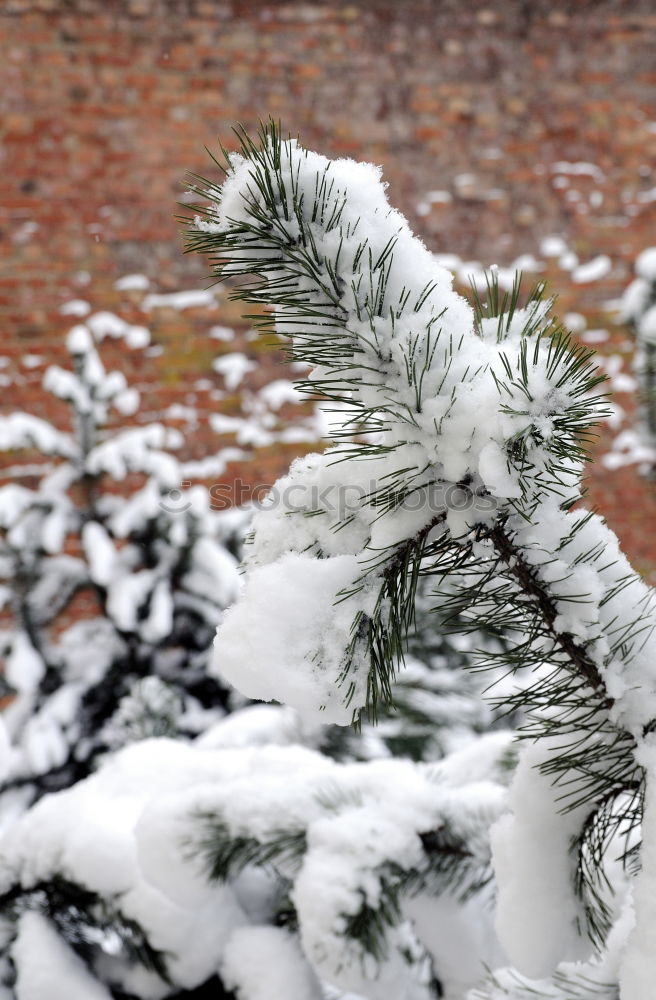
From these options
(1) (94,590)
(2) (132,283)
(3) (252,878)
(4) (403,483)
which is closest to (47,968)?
(3) (252,878)

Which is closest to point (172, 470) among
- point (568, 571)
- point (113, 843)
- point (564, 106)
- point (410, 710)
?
point (410, 710)

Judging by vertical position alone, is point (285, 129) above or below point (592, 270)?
above

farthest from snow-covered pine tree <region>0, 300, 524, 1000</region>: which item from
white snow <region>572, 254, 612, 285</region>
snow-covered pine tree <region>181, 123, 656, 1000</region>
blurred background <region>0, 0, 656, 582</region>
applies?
white snow <region>572, 254, 612, 285</region>

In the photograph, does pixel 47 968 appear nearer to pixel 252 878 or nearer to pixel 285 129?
pixel 252 878

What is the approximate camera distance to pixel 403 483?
0.42 metres

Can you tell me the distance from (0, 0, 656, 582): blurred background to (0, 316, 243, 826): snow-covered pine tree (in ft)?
1.14

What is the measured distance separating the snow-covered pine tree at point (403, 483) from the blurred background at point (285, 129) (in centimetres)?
230

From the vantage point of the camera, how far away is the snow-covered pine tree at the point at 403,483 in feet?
1.33

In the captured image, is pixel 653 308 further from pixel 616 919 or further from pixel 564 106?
pixel 616 919

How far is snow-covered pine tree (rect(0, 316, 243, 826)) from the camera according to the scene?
1940 mm

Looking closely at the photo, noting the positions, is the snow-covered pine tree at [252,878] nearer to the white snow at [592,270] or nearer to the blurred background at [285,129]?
the blurred background at [285,129]

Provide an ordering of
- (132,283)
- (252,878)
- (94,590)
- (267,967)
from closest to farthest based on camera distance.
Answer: (267,967) → (252,878) → (94,590) → (132,283)

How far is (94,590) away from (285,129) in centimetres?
155

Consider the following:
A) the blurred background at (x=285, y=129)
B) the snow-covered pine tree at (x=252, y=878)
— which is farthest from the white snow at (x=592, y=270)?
the snow-covered pine tree at (x=252, y=878)
